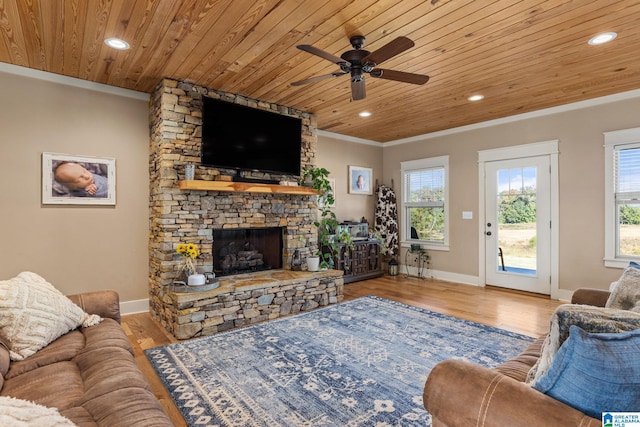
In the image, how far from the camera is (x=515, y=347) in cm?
296

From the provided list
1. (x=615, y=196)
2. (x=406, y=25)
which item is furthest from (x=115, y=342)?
(x=615, y=196)

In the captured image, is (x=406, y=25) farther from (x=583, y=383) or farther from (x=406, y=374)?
(x=406, y=374)

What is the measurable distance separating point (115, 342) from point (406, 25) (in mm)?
2953

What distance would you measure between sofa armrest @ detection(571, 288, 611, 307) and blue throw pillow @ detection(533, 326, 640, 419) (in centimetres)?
161

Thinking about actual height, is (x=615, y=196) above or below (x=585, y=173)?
below

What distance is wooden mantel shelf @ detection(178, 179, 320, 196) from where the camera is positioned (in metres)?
3.57

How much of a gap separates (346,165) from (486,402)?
17.6 ft

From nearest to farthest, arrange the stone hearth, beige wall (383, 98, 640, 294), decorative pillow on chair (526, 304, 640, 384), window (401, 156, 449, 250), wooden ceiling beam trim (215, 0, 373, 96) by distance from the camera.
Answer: decorative pillow on chair (526, 304, 640, 384)
wooden ceiling beam trim (215, 0, 373, 96)
the stone hearth
beige wall (383, 98, 640, 294)
window (401, 156, 449, 250)

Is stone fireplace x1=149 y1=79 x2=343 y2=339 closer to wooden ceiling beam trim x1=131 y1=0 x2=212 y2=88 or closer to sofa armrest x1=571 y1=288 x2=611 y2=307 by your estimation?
wooden ceiling beam trim x1=131 y1=0 x2=212 y2=88

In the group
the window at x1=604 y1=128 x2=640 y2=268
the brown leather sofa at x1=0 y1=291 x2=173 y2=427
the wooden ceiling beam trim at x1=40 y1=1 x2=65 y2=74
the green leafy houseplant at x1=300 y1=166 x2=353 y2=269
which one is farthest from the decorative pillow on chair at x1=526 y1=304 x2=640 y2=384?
the window at x1=604 y1=128 x2=640 y2=268

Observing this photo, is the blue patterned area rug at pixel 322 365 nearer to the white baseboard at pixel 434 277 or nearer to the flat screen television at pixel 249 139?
the white baseboard at pixel 434 277

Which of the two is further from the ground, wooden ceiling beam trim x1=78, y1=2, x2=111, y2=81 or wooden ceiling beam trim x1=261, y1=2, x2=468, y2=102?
wooden ceiling beam trim x1=261, y1=2, x2=468, y2=102

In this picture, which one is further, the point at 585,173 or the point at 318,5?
the point at 585,173

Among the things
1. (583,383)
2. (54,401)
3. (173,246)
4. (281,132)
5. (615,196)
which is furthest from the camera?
(281,132)
